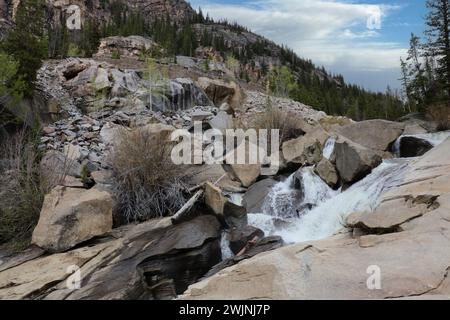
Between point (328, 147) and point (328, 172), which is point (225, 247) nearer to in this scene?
point (328, 172)

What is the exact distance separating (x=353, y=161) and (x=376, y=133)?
10.4ft

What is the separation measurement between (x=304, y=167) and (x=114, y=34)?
67710 millimetres

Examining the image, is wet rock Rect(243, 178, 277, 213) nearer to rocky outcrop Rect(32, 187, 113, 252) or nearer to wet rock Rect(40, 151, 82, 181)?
rocky outcrop Rect(32, 187, 113, 252)

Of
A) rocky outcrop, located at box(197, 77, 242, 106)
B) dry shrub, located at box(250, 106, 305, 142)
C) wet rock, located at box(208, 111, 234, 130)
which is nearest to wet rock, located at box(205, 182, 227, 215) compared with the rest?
dry shrub, located at box(250, 106, 305, 142)

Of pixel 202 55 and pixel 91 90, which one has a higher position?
pixel 202 55

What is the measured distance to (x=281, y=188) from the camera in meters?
9.22

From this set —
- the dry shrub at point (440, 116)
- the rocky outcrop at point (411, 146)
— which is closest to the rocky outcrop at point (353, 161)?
the rocky outcrop at point (411, 146)

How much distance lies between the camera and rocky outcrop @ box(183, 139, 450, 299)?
3.69 m

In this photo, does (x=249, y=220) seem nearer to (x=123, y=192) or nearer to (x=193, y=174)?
(x=193, y=174)

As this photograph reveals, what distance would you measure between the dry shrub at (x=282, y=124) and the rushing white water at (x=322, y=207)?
3.26 meters

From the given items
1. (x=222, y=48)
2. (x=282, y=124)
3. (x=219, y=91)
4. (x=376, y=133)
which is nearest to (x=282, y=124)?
(x=282, y=124)

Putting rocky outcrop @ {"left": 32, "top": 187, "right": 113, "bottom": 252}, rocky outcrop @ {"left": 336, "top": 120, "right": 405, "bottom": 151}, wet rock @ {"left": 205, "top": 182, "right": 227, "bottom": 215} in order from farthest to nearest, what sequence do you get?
rocky outcrop @ {"left": 336, "top": 120, "right": 405, "bottom": 151}
wet rock @ {"left": 205, "top": 182, "right": 227, "bottom": 215}
rocky outcrop @ {"left": 32, "top": 187, "right": 113, "bottom": 252}

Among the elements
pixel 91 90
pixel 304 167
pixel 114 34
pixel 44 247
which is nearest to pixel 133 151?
pixel 44 247

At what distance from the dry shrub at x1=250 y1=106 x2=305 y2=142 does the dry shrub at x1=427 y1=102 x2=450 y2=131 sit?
6.59 meters
